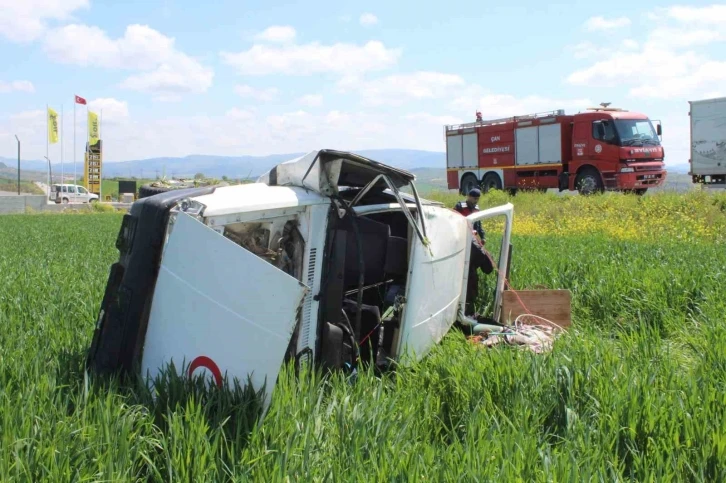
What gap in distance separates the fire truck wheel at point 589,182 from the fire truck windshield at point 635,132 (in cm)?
157

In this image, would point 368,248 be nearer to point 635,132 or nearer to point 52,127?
point 635,132

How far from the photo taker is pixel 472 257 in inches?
264

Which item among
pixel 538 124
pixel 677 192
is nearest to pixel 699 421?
pixel 677 192

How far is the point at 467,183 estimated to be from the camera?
1203 inches

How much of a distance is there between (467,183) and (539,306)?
24295mm

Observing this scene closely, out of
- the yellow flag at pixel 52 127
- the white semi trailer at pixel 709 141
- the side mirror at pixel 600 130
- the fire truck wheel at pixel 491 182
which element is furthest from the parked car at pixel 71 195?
the white semi trailer at pixel 709 141

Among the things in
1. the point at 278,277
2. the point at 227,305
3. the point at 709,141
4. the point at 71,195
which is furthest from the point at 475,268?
the point at 71,195

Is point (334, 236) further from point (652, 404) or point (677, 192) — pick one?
point (677, 192)

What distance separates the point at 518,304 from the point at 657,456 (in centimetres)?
371

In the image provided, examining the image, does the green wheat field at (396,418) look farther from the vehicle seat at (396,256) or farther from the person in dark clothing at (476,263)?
the person in dark clothing at (476,263)

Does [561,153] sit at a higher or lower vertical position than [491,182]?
higher

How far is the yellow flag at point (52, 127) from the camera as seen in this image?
53.4 meters

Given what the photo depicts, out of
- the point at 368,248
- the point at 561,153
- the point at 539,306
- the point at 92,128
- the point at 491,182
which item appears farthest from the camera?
the point at 92,128

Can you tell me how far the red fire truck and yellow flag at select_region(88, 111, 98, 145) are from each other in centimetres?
3171
